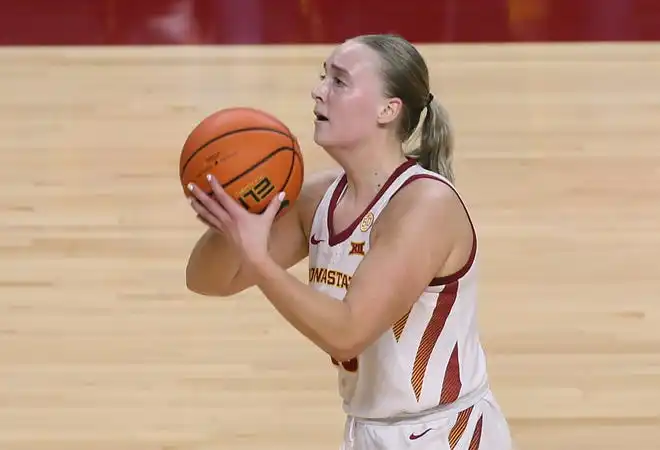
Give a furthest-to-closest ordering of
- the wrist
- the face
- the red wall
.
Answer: the red wall
the face
the wrist

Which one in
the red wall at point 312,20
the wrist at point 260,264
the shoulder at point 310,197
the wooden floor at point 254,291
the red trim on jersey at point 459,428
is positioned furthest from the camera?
the red wall at point 312,20

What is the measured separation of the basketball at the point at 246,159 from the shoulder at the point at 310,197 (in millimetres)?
240

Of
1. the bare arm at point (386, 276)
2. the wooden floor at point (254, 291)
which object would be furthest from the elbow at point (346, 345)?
the wooden floor at point (254, 291)

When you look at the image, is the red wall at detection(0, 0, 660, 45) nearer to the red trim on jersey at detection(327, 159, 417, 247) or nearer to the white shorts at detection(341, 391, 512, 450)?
the red trim on jersey at detection(327, 159, 417, 247)

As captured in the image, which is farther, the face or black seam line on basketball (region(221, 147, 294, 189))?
the face

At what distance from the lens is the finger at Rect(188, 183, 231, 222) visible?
2.06 m

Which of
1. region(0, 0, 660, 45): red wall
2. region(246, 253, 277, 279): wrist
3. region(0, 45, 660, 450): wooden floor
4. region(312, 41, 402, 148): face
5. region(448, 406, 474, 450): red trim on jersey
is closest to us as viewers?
region(246, 253, 277, 279): wrist

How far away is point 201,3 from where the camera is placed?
22.7 feet

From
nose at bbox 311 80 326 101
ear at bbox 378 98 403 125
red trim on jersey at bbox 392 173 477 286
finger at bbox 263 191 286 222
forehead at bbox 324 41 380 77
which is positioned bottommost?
red trim on jersey at bbox 392 173 477 286

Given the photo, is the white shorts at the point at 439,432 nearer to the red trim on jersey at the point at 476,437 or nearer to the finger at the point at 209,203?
the red trim on jersey at the point at 476,437

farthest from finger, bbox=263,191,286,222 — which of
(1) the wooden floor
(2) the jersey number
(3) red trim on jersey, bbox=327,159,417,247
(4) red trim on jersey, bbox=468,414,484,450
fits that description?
(1) the wooden floor

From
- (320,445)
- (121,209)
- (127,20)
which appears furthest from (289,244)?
(127,20)

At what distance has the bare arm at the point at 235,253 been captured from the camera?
2455 millimetres

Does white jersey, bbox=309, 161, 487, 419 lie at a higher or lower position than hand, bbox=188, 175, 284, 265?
lower
